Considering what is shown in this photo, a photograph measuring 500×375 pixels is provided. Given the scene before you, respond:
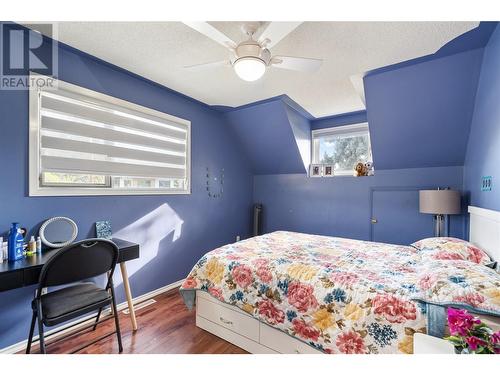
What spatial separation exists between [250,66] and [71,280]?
1854mm

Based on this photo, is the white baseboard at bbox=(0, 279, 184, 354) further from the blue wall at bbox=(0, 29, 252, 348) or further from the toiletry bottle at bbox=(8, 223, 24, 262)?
the toiletry bottle at bbox=(8, 223, 24, 262)

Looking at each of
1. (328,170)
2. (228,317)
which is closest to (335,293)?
(228,317)

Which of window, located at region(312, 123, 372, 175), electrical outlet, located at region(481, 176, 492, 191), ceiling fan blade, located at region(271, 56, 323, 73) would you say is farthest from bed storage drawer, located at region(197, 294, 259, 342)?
window, located at region(312, 123, 372, 175)

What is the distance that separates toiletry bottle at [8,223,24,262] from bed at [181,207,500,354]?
121 cm

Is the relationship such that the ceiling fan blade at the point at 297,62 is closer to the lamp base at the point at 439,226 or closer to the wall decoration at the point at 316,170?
the wall decoration at the point at 316,170

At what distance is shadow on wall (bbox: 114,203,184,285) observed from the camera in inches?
97.8

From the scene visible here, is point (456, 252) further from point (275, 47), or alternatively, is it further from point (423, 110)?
point (275, 47)

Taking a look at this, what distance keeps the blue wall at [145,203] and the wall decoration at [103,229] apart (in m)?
0.05

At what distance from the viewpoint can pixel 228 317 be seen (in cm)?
187

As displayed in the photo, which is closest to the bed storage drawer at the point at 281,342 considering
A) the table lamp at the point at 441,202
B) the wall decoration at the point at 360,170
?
the table lamp at the point at 441,202

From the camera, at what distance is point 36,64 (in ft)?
6.03

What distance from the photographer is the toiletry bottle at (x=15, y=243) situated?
1610mm
